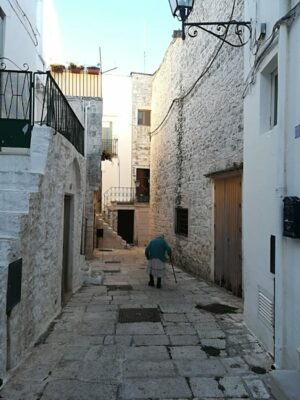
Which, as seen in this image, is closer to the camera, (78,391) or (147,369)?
(78,391)

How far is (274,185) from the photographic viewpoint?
475 cm

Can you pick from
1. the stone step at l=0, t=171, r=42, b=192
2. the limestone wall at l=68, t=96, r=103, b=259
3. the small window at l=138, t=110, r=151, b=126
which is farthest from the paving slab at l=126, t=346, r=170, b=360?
the small window at l=138, t=110, r=151, b=126

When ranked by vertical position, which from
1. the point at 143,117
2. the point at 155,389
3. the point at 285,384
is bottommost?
the point at 155,389

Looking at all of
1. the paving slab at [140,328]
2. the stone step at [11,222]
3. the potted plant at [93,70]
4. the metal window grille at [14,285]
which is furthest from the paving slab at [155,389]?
the potted plant at [93,70]

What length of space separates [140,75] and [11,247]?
66.9 feet

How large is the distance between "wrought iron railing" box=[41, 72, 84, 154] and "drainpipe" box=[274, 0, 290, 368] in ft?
11.4

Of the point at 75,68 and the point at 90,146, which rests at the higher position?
the point at 75,68

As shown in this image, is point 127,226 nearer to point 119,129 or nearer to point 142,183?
point 142,183

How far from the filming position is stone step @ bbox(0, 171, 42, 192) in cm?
517

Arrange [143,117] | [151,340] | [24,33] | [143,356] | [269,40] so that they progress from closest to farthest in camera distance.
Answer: [143,356], [269,40], [151,340], [24,33], [143,117]

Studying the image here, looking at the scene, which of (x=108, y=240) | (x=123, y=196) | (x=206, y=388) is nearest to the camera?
(x=206, y=388)

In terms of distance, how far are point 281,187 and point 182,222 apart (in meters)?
9.01

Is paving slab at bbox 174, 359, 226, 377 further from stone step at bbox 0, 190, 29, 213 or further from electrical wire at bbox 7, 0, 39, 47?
electrical wire at bbox 7, 0, 39, 47

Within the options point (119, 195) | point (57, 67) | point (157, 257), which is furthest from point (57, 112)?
point (119, 195)
